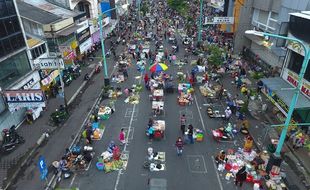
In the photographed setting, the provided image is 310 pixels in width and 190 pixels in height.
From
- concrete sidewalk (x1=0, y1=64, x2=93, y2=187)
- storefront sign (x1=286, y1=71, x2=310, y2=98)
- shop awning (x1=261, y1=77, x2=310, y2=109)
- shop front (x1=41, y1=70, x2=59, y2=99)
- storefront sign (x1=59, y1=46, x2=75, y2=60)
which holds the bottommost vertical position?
concrete sidewalk (x1=0, y1=64, x2=93, y2=187)

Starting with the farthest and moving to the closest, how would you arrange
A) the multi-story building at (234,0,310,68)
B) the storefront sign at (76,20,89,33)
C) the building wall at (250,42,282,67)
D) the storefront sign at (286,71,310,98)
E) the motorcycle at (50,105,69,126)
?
the storefront sign at (76,20,89,33) → the building wall at (250,42,282,67) → the multi-story building at (234,0,310,68) → the motorcycle at (50,105,69,126) → the storefront sign at (286,71,310,98)

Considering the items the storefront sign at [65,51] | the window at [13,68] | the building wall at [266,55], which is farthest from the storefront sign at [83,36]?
the building wall at [266,55]

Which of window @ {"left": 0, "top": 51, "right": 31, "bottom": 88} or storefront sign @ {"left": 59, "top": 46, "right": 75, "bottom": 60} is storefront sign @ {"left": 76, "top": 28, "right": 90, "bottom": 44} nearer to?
storefront sign @ {"left": 59, "top": 46, "right": 75, "bottom": 60}

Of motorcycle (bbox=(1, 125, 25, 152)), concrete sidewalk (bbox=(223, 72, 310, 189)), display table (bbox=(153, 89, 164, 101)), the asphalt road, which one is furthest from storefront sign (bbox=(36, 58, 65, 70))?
concrete sidewalk (bbox=(223, 72, 310, 189))

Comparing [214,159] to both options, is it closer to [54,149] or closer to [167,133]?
[167,133]

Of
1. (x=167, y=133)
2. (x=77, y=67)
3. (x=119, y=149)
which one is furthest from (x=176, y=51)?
(x=119, y=149)

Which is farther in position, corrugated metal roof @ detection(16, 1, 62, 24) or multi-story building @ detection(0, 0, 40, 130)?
corrugated metal roof @ detection(16, 1, 62, 24)

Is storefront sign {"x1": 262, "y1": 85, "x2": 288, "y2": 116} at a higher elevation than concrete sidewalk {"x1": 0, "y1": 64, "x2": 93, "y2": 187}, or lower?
higher
